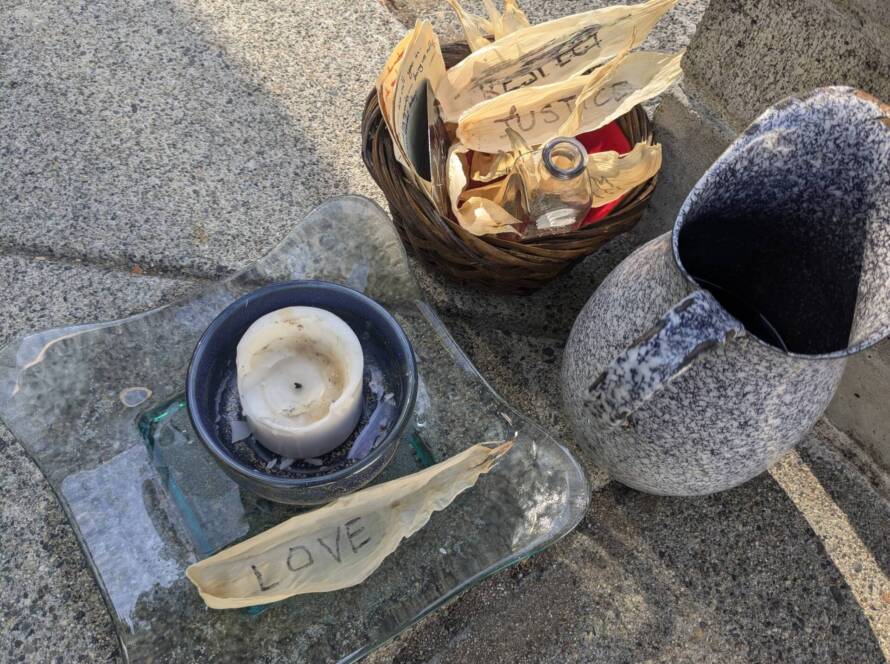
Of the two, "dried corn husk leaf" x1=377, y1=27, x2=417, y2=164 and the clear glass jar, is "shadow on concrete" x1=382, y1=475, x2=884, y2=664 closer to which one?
the clear glass jar

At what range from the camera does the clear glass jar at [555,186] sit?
864 mm

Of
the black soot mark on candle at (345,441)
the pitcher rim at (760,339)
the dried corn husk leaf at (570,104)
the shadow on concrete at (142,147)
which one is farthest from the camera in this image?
the shadow on concrete at (142,147)

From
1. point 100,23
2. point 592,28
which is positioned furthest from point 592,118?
point 100,23

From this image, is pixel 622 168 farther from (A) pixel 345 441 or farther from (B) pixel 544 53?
(A) pixel 345 441

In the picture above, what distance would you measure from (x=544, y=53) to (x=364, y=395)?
1.84 ft

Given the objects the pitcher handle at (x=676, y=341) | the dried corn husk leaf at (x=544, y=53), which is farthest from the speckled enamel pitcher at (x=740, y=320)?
the dried corn husk leaf at (x=544, y=53)

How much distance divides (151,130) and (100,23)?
0.28 meters

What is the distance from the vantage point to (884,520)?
40.1 inches

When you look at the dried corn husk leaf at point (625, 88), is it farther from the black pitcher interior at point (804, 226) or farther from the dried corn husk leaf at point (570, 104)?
the black pitcher interior at point (804, 226)

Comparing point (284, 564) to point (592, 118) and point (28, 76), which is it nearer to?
point (592, 118)

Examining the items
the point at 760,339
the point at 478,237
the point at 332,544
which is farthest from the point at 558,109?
the point at 332,544

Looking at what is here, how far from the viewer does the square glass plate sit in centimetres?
75

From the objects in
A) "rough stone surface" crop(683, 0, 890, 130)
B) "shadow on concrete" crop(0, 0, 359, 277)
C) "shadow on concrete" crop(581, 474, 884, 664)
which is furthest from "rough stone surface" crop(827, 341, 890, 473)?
"shadow on concrete" crop(0, 0, 359, 277)

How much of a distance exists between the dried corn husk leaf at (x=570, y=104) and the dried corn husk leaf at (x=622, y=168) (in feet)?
0.24
